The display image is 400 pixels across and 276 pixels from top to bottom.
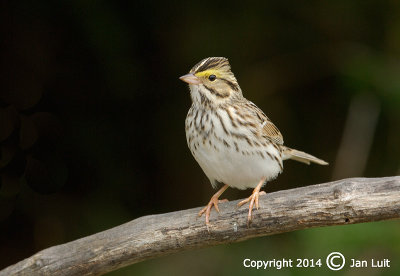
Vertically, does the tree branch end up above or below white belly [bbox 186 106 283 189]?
below

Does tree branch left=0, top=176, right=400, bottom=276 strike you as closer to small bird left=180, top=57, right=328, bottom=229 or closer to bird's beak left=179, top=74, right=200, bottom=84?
small bird left=180, top=57, right=328, bottom=229

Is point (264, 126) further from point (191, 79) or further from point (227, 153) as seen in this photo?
point (191, 79)

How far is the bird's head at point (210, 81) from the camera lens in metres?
4.23

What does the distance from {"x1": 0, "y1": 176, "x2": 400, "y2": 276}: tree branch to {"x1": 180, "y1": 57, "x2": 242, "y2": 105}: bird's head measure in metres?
0.73

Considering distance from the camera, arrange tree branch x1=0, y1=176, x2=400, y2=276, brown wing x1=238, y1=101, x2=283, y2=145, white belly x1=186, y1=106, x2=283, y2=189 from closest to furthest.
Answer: tree branch x1=0, y1=176, x2=400, y2=276
white belly x1=186, y1=106, x2=283, y2=189
brown wing x1=238, y1=101, x2=283, y2=145

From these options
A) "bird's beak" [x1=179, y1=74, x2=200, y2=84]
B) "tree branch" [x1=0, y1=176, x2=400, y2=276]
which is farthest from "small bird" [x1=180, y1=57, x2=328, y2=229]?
"tree branch" [x1=0, y1=176, x2=400, y2=276]

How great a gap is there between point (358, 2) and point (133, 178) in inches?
104

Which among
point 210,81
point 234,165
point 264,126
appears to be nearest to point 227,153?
point 234,165

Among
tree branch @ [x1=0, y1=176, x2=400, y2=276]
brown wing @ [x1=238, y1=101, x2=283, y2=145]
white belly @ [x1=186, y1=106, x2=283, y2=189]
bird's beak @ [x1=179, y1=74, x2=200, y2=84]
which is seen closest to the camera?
tree branch @ [x1=0, y1=176, x2=400, y2=276]

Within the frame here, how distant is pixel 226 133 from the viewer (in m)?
4.07

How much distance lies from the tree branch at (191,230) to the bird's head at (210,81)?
0.73m

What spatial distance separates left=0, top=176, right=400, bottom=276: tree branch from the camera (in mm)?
3459

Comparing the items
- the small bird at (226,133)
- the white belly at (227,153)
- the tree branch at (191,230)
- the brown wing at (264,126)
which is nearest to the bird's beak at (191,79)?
the small bird at (226,133)

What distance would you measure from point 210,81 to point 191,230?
1.03 meters
